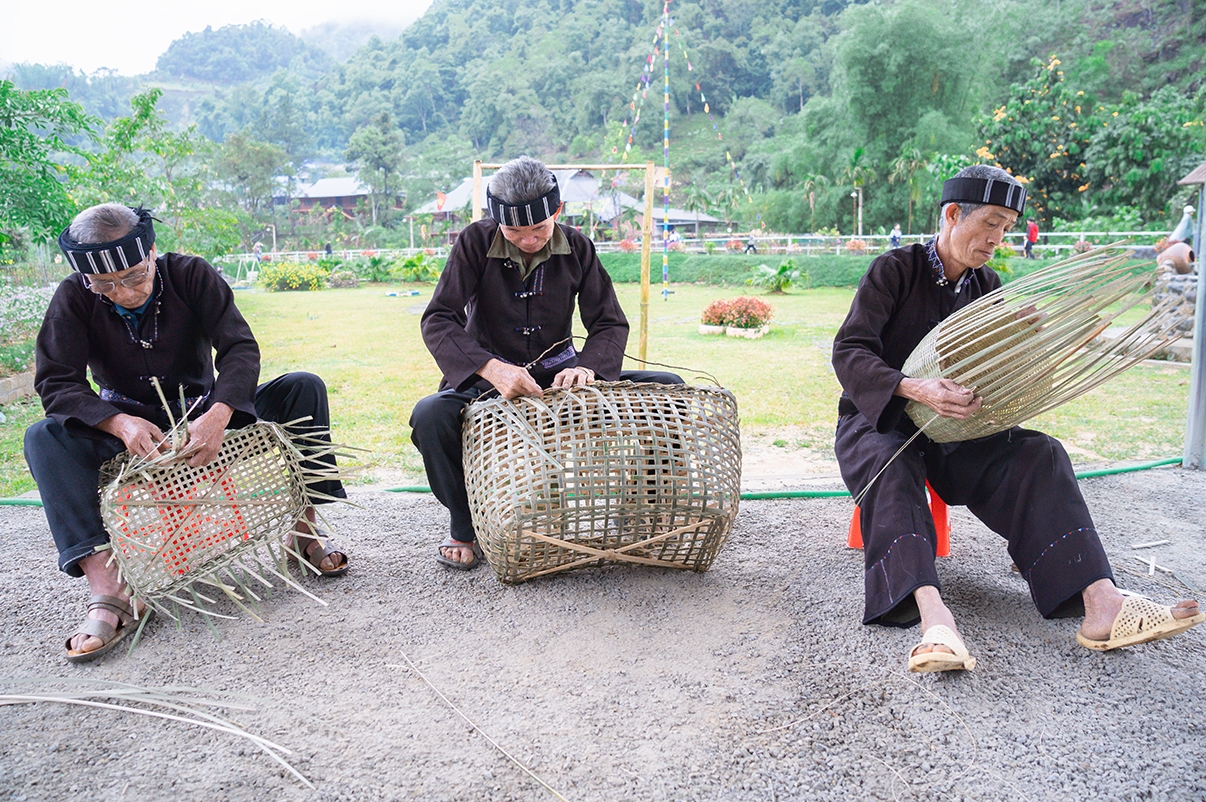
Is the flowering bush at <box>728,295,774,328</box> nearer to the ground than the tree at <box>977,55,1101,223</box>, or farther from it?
nearer to the ground

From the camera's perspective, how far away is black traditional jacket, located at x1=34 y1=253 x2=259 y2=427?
212cm

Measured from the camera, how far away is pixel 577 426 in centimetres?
207

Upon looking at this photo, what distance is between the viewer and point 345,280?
1427 centimetres

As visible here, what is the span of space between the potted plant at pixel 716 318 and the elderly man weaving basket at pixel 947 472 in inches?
258

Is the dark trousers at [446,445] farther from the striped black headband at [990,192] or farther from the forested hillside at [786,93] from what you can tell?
the forested hillside at [786,93]

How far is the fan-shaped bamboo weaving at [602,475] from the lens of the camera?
6.62 feet

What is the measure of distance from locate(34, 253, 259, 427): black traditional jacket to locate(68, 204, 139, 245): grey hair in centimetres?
19

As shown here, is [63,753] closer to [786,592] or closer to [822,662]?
[822,662]

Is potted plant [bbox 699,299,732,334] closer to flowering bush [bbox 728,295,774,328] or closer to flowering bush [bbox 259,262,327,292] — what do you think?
flowering bush [bbox 728,295,774,328]

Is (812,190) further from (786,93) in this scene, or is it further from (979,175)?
(979,175)

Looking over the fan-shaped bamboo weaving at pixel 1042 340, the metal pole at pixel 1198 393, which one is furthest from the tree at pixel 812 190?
the fan-shaped bamboo weaving at pixel 1042 340

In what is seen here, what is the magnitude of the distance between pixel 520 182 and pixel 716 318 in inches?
264

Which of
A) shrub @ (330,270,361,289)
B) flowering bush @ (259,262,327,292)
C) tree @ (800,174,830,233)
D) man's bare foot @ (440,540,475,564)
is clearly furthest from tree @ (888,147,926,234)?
man's bare foot @ (440,540,475,564)

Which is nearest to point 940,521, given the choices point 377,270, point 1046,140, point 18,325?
point 18,325
